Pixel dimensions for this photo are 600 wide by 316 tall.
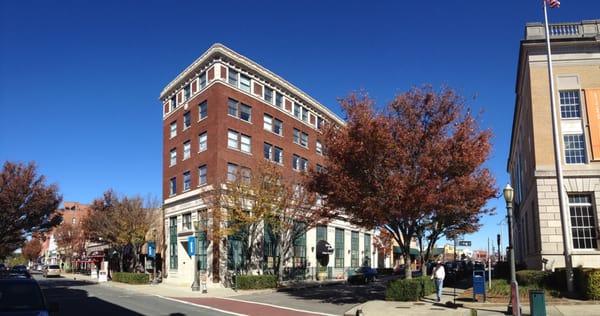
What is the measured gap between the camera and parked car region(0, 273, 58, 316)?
9.93m

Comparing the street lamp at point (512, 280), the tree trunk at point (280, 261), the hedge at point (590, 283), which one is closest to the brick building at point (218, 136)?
the tree trunk at point (280, 261)

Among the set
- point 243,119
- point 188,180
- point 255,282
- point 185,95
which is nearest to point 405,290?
point 255,282

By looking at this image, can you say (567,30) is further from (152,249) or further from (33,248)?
(33,248)

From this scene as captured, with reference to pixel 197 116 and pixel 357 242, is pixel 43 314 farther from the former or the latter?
pixel 357 242

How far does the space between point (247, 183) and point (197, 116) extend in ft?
31.9

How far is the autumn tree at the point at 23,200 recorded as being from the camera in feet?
153

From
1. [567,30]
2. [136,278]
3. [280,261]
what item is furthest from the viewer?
[136,278]

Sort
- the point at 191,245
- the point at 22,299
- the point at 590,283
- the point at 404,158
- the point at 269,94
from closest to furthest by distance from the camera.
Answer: the point at 22,299
the point at 590,283
the point at 404,158
the point at 191,245
the point at 269,94

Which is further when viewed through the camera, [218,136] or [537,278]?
[218,136]

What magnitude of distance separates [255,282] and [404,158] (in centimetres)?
1717

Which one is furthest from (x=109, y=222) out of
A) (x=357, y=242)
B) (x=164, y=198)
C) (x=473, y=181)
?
(x=473, y=181)

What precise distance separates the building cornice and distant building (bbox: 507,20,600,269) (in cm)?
1420

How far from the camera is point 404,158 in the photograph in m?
23.4

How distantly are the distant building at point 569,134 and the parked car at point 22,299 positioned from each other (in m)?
24.4
